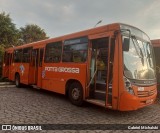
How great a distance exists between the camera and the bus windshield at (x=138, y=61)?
21.9ft

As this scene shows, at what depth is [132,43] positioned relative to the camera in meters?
7.03

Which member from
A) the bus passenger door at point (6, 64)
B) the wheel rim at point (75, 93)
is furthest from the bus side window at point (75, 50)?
the bus passenger door at point (6, 64)

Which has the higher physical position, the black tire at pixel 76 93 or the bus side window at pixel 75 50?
the bus side window at pixel 75 50

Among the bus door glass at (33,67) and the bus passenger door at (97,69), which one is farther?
the bus door glass at (33,67)

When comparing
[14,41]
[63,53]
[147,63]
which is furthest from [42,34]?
[147,63]

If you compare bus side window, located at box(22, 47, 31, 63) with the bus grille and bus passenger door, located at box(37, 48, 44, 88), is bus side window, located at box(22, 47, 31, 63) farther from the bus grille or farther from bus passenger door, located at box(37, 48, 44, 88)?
the bus grille

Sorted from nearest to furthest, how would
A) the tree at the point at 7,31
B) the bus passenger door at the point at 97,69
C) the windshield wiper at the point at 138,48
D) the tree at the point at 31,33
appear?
the windshield wiper at the point at 138,48 → the bus passenger door at the point at 97,69 → the tree at the point at 7,31 → the tree at the point at 31,33

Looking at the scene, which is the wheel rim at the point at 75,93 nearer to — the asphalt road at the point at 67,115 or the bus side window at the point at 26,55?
the asphalt road at the point at 67,115

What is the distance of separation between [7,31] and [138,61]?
82.7 ft

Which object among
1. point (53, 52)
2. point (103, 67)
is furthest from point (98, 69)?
point (53, 52)

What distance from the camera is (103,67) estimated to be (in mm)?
8109

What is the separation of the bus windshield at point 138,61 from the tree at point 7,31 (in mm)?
24167

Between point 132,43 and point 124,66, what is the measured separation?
3.33 ft

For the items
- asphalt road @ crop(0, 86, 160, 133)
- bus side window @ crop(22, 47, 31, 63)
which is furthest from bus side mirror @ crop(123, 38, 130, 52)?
bus side window @ crop(22, 47, 31, 63)
